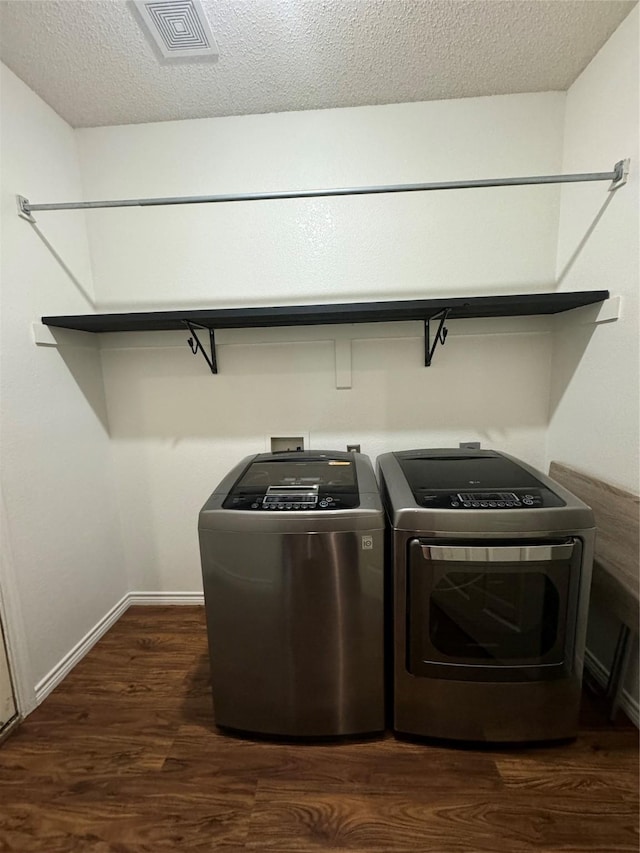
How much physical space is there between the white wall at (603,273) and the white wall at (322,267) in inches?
4.3

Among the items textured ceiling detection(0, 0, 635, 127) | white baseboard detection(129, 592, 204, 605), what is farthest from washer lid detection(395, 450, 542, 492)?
textured ceiling detection(0, 0, 635, 127)

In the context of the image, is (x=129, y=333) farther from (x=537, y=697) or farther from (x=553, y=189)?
(x=537, y=697)

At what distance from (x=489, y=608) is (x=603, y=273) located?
4.21ft

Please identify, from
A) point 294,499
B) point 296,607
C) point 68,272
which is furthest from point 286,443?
point 68,272

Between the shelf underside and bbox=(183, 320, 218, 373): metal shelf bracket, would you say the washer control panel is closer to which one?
the shelf underside

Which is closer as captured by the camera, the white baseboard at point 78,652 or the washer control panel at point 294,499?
the washer control panel at point 294,499

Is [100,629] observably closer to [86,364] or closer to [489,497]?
[86,364]

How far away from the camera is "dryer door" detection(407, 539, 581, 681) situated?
3.79 ft

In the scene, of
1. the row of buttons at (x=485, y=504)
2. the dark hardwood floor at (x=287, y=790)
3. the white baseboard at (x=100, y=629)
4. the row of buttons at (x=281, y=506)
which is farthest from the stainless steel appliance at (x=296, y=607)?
the white baseboard at (x=100, y=629)

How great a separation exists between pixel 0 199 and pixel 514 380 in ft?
7.22

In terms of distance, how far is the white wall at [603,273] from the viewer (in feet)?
4.18

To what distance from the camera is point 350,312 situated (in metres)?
1.44

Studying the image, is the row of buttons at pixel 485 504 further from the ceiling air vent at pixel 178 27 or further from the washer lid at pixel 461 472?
the ceiling air vent at pixel 178 27

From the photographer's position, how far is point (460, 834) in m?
1.04
